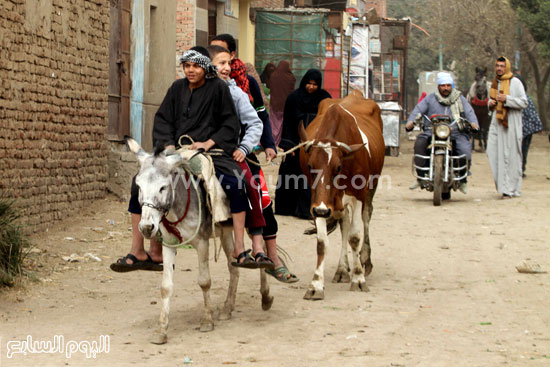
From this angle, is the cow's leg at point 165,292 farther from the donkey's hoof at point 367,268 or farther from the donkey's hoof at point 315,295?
the donkey's hoof at point 367,268

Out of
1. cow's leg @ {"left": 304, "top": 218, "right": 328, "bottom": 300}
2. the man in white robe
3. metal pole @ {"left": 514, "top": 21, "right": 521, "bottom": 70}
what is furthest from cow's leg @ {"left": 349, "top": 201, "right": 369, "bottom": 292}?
metal pole @ {"left": 514, "top": 21, "right": 521, "bottom": 70}

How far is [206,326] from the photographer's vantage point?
6656 mm

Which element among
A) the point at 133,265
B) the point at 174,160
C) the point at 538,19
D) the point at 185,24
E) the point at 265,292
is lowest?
the point at 265,292

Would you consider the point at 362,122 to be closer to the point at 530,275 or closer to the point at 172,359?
the point at 530,275

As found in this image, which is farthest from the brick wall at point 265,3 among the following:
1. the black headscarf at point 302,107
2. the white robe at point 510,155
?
the black headscarf at point 302,107

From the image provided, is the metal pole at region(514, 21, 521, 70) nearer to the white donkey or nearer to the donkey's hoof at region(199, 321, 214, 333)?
the white donkey

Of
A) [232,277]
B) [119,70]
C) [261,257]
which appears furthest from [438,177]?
[261,257]

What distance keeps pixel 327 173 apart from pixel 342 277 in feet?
4.40

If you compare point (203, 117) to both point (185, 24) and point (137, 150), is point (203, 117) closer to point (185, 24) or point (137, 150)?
point (137, 150)

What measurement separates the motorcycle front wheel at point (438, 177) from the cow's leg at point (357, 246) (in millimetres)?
6069

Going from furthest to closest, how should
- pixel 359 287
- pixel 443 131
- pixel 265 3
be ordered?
pixel 265 3 < pixel 443 131 < pixel 359 287

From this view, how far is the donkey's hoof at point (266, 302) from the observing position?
7.41m

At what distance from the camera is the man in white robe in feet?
50.4

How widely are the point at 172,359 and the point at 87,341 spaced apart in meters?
0.75
